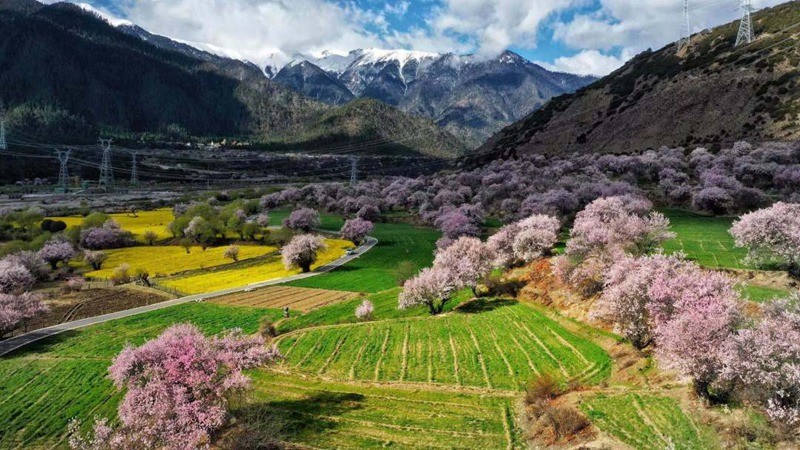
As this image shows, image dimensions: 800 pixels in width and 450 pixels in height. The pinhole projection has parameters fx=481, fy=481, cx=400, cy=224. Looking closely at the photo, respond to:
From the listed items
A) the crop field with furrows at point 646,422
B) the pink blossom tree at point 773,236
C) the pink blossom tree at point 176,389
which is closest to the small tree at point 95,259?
the pink blossom tree at point 176,389

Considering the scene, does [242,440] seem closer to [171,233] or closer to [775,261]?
[775,261]

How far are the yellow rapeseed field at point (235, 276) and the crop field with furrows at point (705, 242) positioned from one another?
165 feet

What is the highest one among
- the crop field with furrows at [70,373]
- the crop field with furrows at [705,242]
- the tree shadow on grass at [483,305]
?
the crop field with furrows at [705,242]

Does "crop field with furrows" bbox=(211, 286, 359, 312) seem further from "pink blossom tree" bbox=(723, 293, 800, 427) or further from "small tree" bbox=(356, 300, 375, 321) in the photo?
"pink blossom tree" bbox=(723, 293, 800, 427)

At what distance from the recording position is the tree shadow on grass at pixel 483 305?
46344 millimetres

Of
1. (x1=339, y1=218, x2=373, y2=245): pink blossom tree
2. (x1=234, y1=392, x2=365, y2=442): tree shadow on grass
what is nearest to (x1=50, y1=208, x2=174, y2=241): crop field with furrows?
(x1=339, y1=218, x2=373, y2=245): pink blossom tree

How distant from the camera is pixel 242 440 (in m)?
22.9

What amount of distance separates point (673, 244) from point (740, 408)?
30.9m

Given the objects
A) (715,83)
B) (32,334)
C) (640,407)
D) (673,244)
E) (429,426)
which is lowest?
(32,334)

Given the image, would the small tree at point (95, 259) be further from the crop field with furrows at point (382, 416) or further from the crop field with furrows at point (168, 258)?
the crop field with furrows at point (382, 416)

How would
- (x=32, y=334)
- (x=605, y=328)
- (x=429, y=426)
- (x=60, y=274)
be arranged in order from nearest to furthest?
(x=429, y=426) → (x=605, y=328) → (x=32, y=334) → (x=60, y=274)

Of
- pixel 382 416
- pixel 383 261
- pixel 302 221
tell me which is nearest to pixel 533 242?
pixel 383 261

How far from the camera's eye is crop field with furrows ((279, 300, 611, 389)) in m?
32.2

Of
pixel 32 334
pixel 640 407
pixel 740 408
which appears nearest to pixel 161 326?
pixel 32 334
